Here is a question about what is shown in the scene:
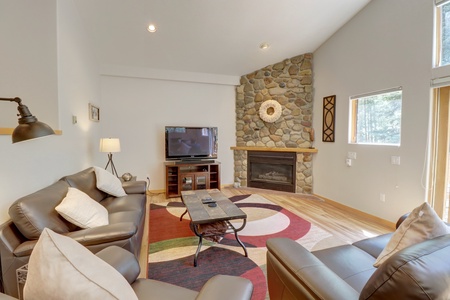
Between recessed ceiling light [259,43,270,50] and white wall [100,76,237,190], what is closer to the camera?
recessed ceiling light [259,43,270,50]

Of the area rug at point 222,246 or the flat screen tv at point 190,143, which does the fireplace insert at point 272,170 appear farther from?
the area rug at point 222,246

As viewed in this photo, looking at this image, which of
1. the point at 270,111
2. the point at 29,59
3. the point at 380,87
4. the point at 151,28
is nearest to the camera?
the point at 29,59

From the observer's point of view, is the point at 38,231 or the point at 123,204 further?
the point at 123,204

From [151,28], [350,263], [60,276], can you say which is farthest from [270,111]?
[60,276]

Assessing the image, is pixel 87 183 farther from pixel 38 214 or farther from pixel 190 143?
pixel 190 143

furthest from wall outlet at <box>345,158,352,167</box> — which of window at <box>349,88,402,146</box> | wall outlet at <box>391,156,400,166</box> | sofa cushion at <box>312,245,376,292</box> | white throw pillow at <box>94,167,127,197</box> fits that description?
white throw pillow at <box>94,167,127,197</box>

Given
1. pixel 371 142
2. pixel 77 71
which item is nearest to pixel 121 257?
pixel 77 71

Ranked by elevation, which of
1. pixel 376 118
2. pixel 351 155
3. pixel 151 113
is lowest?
pixel 351 155

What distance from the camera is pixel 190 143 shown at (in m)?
4.80

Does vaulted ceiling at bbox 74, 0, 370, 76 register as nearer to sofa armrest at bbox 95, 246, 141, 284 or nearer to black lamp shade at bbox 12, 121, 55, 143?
black lamp shade at bbox 12, 121, 55, 143

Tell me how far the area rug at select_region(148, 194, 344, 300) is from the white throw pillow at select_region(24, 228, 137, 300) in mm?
1366

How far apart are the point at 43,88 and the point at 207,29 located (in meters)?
2.50

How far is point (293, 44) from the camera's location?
421 centimetres

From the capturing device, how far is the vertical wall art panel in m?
4.09
